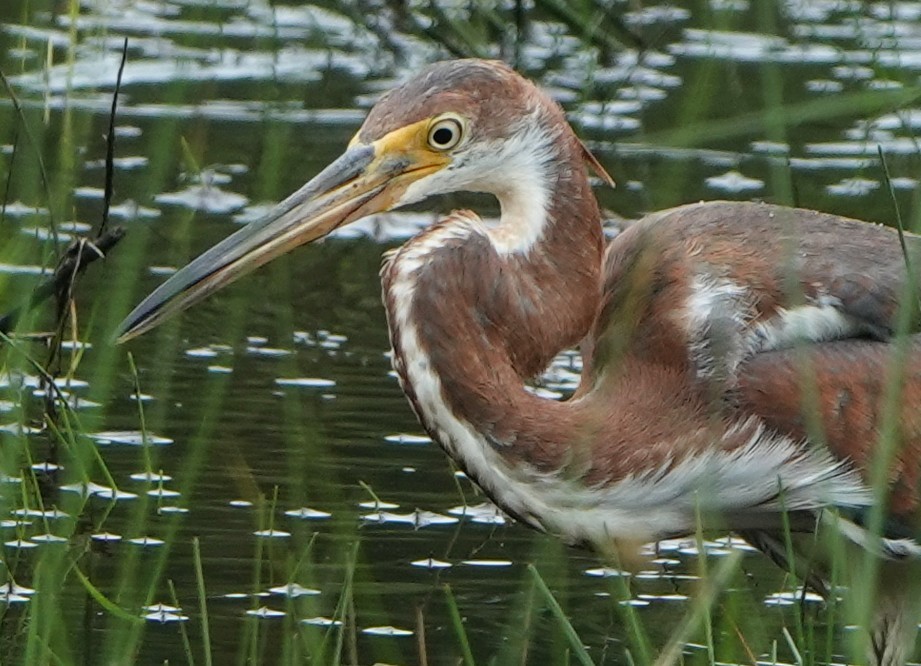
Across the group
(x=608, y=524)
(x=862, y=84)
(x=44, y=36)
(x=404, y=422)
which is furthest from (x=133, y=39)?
(x=608, y=524)

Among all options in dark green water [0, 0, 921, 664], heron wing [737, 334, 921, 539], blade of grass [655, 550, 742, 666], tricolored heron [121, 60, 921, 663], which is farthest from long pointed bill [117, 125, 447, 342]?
blade of grass [655, 550, 742, 666]

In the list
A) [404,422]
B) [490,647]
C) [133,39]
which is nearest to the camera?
[490,647]

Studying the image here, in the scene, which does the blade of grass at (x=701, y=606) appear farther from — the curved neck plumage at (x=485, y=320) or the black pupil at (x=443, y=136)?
the black pupil at (x=443, y=136)

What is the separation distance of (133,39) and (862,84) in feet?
9.10

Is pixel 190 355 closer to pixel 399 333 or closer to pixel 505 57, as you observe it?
pixel 399 333

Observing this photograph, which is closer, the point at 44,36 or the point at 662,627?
the point at 662,627

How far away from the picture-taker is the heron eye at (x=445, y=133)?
4.82 metres

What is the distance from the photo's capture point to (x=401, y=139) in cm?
480

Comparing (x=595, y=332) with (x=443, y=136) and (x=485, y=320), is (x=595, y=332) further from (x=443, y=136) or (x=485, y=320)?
(x=443, y=136)

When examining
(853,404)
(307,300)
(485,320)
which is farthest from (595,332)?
(307,300)

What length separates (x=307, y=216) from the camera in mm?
4730

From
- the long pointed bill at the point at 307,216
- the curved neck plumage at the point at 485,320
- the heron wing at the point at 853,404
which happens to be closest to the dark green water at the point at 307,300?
the long pointed bill at the point at 307,216

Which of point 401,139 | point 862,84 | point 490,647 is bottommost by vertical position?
point 490,647

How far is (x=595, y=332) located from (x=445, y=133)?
577mm
